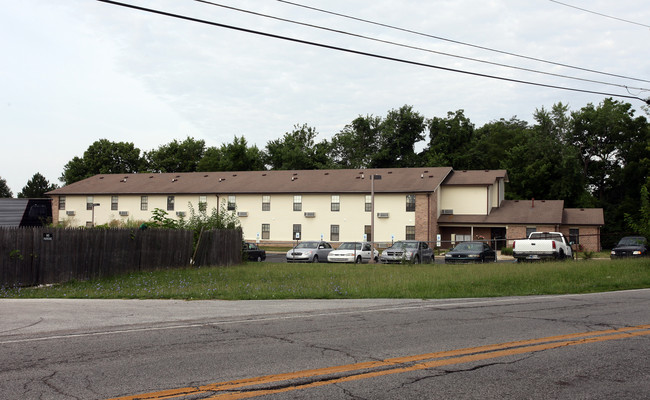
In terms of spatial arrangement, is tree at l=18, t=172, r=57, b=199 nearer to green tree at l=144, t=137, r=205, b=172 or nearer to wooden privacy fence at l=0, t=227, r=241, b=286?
green tree at l=144, t=137, r=205, b=172

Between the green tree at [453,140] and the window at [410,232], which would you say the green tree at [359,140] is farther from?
the window at [410,232]

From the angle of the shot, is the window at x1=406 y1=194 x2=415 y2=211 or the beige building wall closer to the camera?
the window at x1=406 y1=194 x2=415 y2=211

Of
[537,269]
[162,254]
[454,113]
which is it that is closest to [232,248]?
[162,254]

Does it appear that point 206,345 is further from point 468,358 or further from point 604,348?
point 604,348

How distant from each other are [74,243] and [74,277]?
1130 millimetres

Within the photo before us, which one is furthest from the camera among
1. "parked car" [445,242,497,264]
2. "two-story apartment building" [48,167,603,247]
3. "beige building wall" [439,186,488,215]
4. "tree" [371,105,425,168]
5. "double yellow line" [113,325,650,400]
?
"tree" [371,105,425,168]

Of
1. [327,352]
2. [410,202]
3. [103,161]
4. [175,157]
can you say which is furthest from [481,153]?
[327,352]

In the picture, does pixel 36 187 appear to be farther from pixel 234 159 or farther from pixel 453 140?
pixel 453 140

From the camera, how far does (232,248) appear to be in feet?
90.5

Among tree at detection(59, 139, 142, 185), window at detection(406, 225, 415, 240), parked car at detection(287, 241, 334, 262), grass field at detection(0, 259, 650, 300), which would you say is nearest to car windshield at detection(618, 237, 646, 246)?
grass field at detection(0, 259, 650, 300)

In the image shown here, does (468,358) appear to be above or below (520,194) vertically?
below

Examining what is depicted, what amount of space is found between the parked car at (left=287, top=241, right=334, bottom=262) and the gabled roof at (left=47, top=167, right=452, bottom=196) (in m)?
19.8

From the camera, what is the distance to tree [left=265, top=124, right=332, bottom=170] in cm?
8169

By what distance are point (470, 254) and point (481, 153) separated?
53.4 metres
